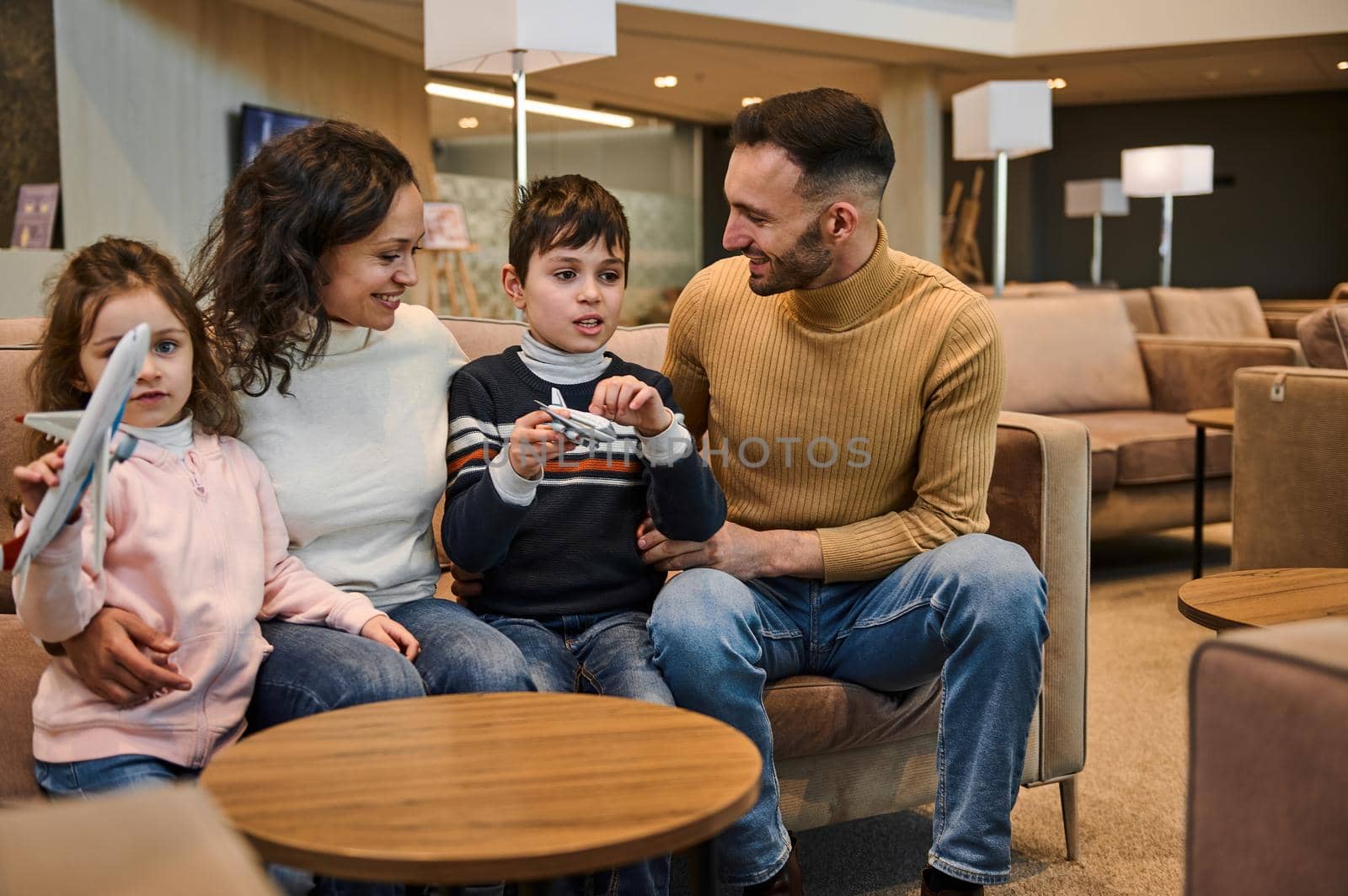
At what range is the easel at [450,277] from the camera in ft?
29.5

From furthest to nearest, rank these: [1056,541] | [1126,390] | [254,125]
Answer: [254,125] → [1126,390] → [1056,541]

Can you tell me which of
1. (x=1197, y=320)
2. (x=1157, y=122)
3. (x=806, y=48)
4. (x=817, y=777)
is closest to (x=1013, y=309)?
(x=1197, y=320)

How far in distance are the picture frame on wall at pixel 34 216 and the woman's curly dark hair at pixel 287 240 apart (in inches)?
181

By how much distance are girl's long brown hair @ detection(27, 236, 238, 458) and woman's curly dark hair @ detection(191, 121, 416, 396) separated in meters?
0.11

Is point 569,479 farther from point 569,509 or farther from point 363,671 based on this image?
→ point 363,671

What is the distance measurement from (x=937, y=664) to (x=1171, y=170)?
20.9 ft

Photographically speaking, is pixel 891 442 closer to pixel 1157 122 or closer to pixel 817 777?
pixel 817 777

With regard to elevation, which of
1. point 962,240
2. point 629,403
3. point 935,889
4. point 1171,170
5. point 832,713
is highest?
point 1171,170

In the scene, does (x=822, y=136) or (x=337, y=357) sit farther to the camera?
(x=822, y=136)

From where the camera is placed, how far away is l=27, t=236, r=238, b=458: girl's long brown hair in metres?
1.50

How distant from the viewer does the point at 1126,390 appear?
185 inches

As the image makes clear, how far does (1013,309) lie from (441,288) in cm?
601

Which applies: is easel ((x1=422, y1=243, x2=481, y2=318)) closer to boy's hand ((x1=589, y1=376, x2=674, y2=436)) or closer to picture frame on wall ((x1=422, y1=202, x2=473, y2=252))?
picture frame on wall ((x1=422, y1=202, x2=473, y2=252))

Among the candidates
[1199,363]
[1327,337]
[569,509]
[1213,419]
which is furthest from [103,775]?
[1199,363]
